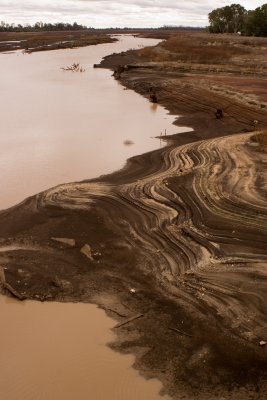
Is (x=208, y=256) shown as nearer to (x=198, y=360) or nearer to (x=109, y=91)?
(x=198, y=360)

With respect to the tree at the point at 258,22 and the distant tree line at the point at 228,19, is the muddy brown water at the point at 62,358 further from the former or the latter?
the distant tree line at the point at 228,19

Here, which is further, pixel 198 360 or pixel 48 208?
pixel 48 208

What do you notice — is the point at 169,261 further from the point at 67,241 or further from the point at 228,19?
the point at 228,19

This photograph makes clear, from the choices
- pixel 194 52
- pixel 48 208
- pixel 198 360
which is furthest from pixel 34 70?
pixel 198 360

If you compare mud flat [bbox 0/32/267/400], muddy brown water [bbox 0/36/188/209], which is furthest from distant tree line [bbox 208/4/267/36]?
mud flat [bbox 0/32/267/400]

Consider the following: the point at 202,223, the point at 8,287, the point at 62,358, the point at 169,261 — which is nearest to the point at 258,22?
the point at 202,223

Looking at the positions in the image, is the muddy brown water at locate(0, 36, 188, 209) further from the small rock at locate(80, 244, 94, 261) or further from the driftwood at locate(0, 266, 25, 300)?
the driftwood at locate(0, 266, 25, 300)

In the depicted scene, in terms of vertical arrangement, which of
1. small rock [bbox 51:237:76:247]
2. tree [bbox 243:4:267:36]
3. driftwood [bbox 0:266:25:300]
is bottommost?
driftwood [bbox 0:266:25:300]
